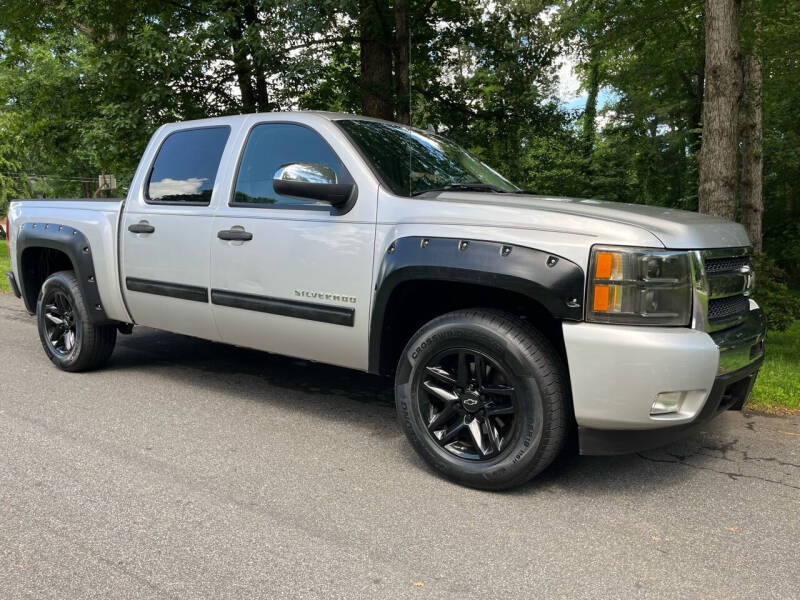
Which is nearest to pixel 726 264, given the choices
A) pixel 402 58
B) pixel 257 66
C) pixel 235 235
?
pixel 235 235

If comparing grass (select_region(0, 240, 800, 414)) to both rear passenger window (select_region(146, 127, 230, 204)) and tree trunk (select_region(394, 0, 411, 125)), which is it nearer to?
rear passenger window (select_region(146, 127, 230, 204))

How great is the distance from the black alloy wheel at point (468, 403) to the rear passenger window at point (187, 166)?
84.1 inches

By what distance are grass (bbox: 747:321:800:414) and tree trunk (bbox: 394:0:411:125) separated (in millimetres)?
5368

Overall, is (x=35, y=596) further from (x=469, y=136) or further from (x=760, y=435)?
(x=469, y=136)

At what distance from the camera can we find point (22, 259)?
630 cm

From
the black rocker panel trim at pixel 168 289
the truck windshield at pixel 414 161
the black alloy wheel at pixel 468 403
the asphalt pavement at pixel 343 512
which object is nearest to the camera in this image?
the asphalt pavement at pixel 343 512

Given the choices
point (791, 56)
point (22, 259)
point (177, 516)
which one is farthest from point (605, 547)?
point (791, 56)

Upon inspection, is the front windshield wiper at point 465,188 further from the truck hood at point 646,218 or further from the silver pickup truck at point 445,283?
the truck hood at point 646,218

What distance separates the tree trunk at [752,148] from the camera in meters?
11.6

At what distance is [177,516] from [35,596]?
2.35ft

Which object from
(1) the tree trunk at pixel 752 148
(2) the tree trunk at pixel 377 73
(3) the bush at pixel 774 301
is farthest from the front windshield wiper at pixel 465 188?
(1) the tree trunk at pixel 752 148

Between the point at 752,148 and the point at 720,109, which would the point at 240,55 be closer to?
the point at 720,109

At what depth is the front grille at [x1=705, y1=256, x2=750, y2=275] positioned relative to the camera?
11.3ft

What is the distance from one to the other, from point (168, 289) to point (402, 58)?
611 centimetres
